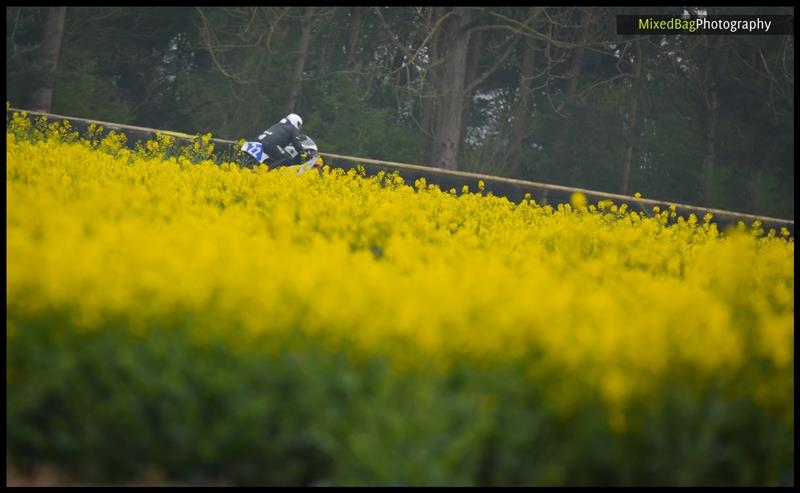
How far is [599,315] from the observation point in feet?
14.2

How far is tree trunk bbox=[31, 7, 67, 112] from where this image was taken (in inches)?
1148

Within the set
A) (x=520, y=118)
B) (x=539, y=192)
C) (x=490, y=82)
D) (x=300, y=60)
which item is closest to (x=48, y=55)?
(x=300, y=60)

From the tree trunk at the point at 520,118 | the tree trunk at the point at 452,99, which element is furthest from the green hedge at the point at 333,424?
the tree trunk at the point at 520,118

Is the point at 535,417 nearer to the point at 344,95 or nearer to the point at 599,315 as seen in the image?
the point at 599,315

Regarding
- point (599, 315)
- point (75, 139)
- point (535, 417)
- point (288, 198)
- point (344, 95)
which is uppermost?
point (344, 95)

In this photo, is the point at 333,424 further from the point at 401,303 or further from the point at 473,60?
the point at 473,60

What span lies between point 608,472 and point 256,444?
1.13 m

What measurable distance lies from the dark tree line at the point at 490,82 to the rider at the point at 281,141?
16652 millimetres

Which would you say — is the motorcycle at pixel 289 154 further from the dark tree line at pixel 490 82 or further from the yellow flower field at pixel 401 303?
the dark tree line at pixel 490 82

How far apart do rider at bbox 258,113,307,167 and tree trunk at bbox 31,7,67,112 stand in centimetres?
1450

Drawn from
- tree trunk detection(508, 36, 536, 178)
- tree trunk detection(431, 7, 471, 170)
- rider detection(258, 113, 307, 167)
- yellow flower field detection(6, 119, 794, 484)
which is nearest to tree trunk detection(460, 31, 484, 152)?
tree trunk detection(508, 36, 536, 178)

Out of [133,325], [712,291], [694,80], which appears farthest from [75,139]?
[694,80]

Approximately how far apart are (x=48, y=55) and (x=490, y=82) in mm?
15935

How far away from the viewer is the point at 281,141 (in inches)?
654
